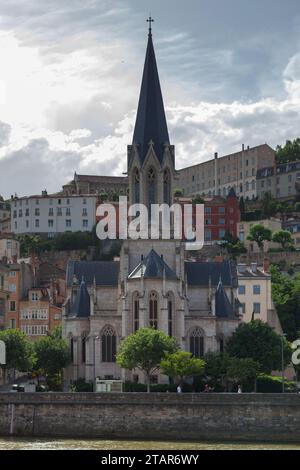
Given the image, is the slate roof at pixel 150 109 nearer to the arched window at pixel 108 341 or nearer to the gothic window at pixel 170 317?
the gothic window at pixel 170 317

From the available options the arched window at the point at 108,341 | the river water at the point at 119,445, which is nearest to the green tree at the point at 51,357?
the arched window at the point at 108,341

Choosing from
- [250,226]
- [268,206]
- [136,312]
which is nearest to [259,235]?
[250,226]

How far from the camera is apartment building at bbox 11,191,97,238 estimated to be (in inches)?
6969

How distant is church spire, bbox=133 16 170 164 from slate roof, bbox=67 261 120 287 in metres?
11.6

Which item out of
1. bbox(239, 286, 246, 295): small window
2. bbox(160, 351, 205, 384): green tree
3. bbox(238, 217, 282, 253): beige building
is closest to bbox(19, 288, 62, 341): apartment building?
bbox(239, 286, 246, 295): small window

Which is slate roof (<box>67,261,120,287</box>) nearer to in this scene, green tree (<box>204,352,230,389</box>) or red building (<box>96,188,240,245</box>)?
green tree (<box>204,352,230,389</box>)

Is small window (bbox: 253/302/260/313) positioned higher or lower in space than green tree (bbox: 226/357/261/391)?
higher

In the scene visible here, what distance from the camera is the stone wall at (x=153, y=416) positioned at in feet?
271

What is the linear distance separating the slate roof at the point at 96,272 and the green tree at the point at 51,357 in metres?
9.67

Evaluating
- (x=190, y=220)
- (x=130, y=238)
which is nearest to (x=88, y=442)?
(x=130, y=238)

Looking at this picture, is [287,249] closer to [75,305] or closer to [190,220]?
[190,220]

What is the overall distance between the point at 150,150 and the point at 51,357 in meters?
19.5

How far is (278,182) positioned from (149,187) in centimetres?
8815

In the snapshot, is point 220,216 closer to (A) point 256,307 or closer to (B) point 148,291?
(A) point 256,307
